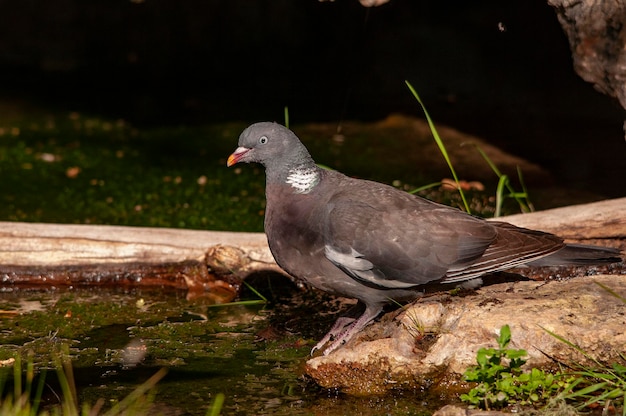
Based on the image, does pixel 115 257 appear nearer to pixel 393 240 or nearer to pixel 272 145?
pixel 272 145

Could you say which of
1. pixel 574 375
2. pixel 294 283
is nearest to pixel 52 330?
pixel 294 283

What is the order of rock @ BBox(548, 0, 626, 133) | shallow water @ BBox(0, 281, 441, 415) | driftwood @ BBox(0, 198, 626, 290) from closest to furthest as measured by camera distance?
shallow water @ BBox(0, 281, 441, 415) < rock @ BBox(548, 0, 626, 133) < driftwood @ BBox(0, 198, 626, 290)

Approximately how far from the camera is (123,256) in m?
5.42

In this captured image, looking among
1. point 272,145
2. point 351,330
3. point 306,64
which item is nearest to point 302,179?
point 272,145

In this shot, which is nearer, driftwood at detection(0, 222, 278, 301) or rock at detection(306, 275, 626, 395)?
rock at detection(306, 275, 626, 395)

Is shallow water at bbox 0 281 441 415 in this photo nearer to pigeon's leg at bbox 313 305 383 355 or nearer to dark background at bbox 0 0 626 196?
pigeon's leg at bbox 313 305 383 355

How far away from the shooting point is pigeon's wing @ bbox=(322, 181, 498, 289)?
4145mm

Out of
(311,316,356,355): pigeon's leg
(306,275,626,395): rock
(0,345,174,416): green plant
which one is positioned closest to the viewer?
(0,345,174,416): green plant

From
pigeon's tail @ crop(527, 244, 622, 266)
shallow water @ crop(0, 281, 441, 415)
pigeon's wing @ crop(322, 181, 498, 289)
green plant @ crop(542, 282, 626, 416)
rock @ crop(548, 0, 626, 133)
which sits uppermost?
rock @ crop(548, 0, 626, 133)

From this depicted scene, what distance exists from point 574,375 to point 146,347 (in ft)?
6.72

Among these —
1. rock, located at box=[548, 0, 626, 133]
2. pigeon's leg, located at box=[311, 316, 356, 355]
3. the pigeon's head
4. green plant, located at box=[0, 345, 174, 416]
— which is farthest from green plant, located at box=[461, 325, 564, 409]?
rock, located at box=[548, 0, 626, 133]

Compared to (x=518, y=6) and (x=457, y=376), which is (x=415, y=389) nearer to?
(x=457, y=376)

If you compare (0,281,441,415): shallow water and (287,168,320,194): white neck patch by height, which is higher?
(287,168,320,194): white neck patch

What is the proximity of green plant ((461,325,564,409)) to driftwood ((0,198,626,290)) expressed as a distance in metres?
1.69
